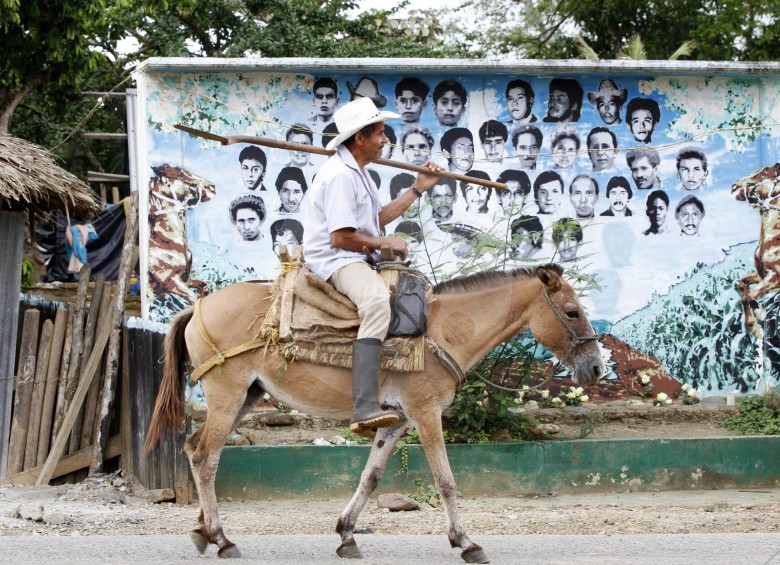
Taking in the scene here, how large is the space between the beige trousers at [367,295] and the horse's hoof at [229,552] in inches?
61.7

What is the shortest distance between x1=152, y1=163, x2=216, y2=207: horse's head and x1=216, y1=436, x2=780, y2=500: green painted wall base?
345cm

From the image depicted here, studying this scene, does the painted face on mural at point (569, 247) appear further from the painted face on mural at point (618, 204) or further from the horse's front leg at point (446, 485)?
the horse's front leg at point (446, 485)

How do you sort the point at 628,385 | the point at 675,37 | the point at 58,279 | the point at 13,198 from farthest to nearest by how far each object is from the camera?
the point at 675,37 < the point at 58,279 < the point at 628,385 < the point at 13,198

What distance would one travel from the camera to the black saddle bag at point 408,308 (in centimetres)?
665

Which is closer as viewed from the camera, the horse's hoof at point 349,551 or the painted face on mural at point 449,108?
the horse's hoof at point 349,551

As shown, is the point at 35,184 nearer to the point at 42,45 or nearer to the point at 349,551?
the point at 349,551

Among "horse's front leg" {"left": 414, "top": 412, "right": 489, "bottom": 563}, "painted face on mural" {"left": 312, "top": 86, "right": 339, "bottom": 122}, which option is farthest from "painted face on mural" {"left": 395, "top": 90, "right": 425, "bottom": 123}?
"horse's front leg" {"left": 414, "top": 412, "right": 489, "bottom": 563}

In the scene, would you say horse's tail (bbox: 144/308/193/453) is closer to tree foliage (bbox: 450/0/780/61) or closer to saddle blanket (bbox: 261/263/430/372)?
saddle blanket (bbox: 261/263/430/372)

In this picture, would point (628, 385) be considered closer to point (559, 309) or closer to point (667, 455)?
point (667, 455)

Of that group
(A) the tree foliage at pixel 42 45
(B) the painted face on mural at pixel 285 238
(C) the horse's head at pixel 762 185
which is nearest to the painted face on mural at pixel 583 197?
(C) the horse's head at pixel 762 185

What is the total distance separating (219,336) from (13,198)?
335 centimetres

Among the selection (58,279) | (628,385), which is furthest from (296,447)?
(58,279)

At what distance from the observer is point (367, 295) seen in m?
6.55

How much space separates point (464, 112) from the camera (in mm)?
11969
